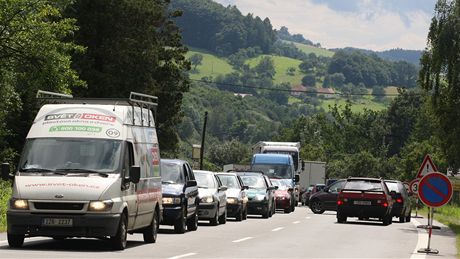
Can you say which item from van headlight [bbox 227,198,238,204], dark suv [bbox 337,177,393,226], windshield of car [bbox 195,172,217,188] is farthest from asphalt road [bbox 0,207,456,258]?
dark suv [bbox 337,177,393,226]

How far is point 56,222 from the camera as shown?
56.4ft

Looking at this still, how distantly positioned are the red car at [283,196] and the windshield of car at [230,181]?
1161cm

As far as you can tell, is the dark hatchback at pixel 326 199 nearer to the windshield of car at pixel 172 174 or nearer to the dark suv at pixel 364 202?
the dark suv at pixel 364 202

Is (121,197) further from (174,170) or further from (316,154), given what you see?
(316,154)

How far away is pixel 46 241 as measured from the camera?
781 inches

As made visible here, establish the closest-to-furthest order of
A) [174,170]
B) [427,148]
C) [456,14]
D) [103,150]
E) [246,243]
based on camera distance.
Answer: [103,150] → [246,243] → [174,170] → [456,14] → [427,148]

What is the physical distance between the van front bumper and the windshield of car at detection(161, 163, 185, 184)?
7869 mm

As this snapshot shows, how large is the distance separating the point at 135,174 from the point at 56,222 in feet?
5.40

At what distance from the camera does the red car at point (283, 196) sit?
154 ft

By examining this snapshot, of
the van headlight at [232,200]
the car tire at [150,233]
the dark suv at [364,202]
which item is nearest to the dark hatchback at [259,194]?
the dark suv at [364,202]

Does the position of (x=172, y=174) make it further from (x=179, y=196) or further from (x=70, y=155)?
(x=70, y=155)

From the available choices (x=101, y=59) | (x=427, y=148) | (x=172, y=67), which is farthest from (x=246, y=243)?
(x=427, y=148)

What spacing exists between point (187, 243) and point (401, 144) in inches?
5269

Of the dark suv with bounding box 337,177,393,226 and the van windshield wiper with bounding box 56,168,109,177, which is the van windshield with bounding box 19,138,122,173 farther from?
the dark suv with bounding box 337,177,393,226
